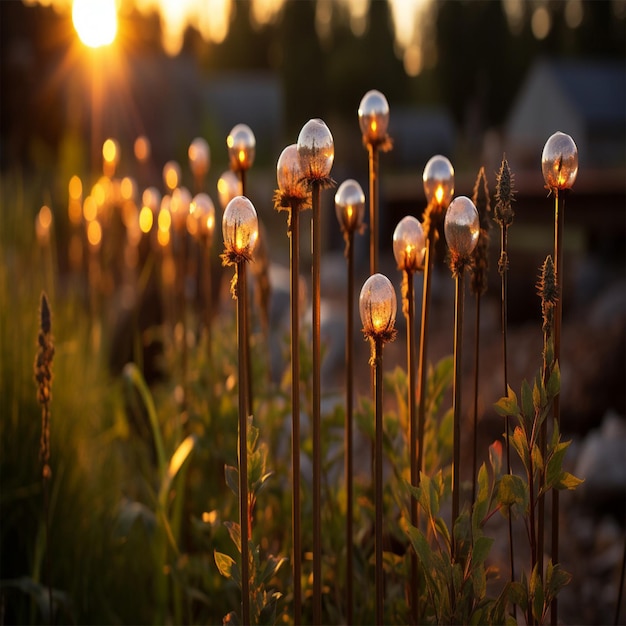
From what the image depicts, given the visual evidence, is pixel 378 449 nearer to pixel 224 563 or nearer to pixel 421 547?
pixel 421 547

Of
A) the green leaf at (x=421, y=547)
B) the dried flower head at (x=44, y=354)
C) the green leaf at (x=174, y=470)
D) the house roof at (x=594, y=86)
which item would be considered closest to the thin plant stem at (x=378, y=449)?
the green leaf at (x=421, y=547)

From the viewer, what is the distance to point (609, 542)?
2.64 m

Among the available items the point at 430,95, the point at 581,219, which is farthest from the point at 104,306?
the point at 430,95

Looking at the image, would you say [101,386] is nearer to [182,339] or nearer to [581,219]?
[182,339]

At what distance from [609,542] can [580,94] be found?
33437 millimetres

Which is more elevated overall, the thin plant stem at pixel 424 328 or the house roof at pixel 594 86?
the house roof at pixel 594 86

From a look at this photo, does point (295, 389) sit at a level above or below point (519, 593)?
above

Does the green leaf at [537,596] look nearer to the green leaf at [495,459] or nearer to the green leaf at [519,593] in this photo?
the green leaf at [519,593]

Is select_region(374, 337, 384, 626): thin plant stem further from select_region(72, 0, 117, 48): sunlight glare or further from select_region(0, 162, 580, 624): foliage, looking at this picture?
select_region(72, 0, 117, 48): sunlight glare

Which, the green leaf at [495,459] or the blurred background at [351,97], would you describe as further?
the blurred background at [351,97]

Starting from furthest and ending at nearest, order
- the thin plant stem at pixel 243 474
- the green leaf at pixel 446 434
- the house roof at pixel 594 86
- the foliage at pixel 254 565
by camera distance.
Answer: the house roof at pixel 594 86, the green leaf at pixel 446 434, the foliage at pixel 254 565, the thin plant stem at pixel 243 474

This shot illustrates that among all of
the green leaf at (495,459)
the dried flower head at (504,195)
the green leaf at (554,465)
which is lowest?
the green leaf at (495,459)

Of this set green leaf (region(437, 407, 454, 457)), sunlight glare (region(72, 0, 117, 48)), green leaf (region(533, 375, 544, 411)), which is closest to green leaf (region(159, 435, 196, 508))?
green leaf (region(437, 407, 454, 457))

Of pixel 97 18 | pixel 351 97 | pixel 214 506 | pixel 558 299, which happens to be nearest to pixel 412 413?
pixel 558 299
